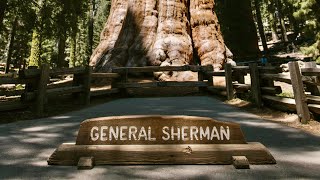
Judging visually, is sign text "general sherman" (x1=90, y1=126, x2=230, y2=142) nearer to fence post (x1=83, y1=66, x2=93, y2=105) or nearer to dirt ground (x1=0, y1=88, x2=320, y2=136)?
dirt ground (x1=0, y1=88, x2=320, y2=136)

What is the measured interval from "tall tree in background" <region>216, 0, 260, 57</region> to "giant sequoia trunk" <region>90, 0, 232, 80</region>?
14.5 metres

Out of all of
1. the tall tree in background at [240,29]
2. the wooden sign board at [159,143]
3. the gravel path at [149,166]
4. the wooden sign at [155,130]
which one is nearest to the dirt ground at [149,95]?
the gravel path at [149,166]

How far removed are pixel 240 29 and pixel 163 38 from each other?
17.5 meters

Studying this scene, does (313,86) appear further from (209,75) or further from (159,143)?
(209,75)

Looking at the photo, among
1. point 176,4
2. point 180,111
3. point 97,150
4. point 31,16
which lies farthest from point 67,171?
point 31,16

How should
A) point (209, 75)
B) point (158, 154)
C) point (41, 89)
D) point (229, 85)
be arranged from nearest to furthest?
1. point (158, 154)
2. point (41, 89)
3. point (229, 85)
4. point (209, 75)

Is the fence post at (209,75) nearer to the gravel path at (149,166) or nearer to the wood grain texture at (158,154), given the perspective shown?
the gravel path at (149,166)

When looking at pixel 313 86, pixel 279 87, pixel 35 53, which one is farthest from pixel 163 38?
pixel 35 53

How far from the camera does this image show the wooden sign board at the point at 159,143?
4312mm

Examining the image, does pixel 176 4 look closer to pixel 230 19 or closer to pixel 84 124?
pixel 84 124

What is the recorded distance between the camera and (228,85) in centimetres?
1138

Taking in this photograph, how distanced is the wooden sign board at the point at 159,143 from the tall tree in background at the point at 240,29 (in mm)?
27811

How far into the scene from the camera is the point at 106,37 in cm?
1764

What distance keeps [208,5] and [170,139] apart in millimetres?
14066
